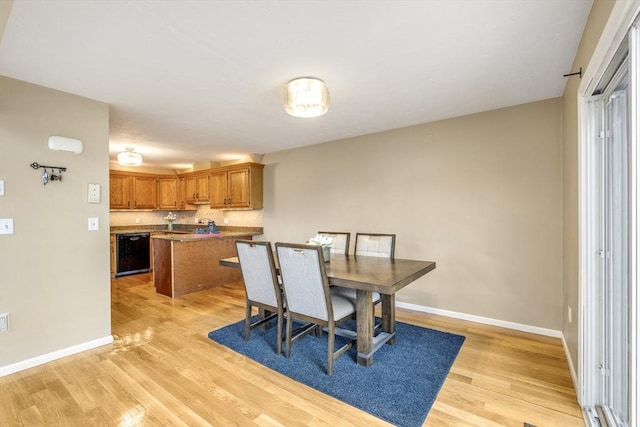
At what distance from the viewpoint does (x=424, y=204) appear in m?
3.61

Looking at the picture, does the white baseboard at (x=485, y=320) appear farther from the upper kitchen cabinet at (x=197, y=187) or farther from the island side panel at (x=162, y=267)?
→ the upper kitchen cabinet at (x=197, y=187)

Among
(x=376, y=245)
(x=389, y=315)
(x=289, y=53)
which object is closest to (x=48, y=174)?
(x=289, y=53)

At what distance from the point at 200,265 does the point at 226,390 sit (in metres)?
2.90

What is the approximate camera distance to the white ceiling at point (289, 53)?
1.58 m

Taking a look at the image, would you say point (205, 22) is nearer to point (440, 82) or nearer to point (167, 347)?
point (440, 82)

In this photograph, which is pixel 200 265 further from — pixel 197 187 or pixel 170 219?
pixel 170 219

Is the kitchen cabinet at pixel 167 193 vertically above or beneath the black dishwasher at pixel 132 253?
above

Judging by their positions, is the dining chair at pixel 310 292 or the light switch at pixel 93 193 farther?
the light switch at pixel 93 193

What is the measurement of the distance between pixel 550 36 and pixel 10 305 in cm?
427

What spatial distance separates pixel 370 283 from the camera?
1.98 meters

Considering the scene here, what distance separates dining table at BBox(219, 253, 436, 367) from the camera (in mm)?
2032

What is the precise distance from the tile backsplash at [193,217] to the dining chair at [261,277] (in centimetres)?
288

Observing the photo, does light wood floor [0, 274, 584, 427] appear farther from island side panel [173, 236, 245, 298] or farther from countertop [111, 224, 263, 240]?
countertop [111, 224, 263, 240]

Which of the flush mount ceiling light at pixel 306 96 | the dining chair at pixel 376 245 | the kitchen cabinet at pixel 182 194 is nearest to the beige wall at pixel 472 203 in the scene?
the dining chair at pixel 376 245
